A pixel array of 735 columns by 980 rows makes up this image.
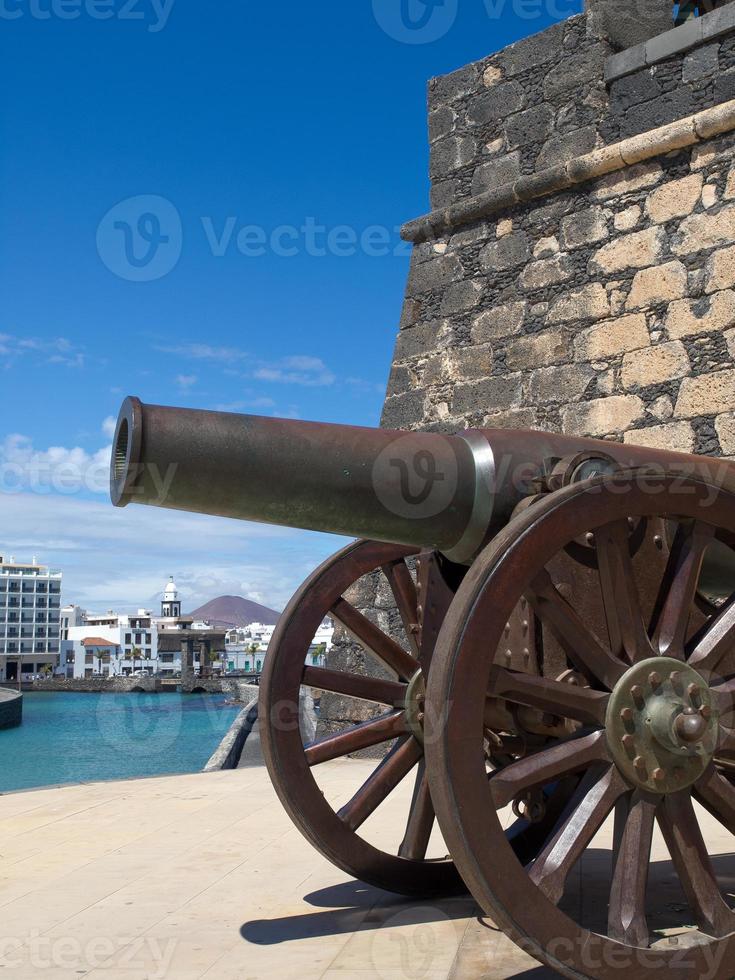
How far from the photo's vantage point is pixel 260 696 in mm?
3178

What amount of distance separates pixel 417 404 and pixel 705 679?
4.84 m

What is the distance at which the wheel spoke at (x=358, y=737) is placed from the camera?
332 cm

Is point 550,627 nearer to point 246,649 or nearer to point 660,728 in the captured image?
point 660,728

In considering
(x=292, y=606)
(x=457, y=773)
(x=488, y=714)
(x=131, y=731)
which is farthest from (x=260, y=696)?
(x=131, y=731)

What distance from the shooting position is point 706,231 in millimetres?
5781

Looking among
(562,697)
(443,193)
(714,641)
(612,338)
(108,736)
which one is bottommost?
(108,736)

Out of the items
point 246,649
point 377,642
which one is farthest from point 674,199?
point 246,649

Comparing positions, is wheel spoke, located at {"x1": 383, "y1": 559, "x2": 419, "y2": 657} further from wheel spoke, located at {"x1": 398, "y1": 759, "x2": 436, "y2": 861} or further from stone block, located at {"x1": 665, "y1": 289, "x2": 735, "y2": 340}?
stone block, located at {"x1": 665, "y1": 289, "x2": 735, "y2": 340}

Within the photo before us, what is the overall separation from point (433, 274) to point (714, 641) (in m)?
5.12

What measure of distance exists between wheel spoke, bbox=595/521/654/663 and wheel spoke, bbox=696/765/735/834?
324 millimetres

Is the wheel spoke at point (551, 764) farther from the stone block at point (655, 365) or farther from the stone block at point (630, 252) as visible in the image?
the stone block at point (630, 252)

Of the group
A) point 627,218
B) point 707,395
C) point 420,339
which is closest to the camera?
point 707,395

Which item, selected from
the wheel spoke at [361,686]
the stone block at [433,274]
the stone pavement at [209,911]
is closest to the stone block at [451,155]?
the stone block at [433,274]

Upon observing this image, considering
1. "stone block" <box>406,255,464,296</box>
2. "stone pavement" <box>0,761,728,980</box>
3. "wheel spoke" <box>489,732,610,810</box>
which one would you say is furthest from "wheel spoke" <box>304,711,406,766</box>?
"stone block" <box>406,255,464,296</box>
